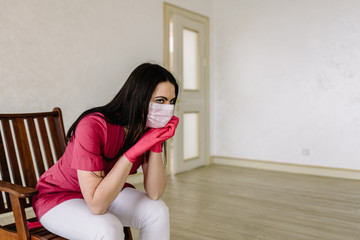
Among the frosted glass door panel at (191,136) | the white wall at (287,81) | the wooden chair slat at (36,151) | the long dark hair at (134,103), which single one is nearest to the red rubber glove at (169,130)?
the long dark hair at (134,103)

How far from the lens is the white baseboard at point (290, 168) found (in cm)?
379

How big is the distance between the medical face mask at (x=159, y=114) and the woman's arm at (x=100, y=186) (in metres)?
0.23

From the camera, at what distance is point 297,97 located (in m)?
4.10

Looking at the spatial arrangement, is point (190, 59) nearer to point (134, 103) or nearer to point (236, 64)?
point (236, 64)

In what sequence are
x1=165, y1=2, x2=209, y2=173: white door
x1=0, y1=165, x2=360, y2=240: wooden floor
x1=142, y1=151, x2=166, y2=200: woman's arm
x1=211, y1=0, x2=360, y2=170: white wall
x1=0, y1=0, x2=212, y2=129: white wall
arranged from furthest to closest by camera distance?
1. x1=165, y1=2, x2=209, y2=173: white door
2. x1=211, y1=0, x2=360, y2=170: white wall
3. x1=0, y1=0, x2=212, y2=129: white wall
4. x1=0, y1=165, x2=360, y2=240: wooden floor
5. x1=142, y1=151, x2=166, y2=200: woman's arm

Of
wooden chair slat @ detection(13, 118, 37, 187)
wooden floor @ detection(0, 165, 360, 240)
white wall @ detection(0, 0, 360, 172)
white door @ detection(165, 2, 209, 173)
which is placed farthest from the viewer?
white door @ detection(165, 2, 209, 173)

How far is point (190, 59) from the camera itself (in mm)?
4348

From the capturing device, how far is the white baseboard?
12.4 ft

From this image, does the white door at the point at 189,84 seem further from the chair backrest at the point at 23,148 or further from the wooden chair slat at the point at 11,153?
the wooden chair slat at the point at 11,153

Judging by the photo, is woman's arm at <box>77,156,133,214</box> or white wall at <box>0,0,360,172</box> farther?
white wall at <box>0,0,360,172</box>

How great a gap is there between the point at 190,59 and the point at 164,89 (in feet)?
10.4

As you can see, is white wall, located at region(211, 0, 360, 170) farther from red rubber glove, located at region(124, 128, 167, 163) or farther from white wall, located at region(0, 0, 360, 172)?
red rubber glove, located at region(124, 128, 167, 163)

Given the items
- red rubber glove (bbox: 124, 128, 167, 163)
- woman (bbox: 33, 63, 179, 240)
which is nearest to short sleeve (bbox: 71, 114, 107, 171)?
woman (bbox: 33, 63, 179, 240)

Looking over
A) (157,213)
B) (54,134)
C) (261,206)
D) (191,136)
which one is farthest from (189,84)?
Answer: (157,213)
